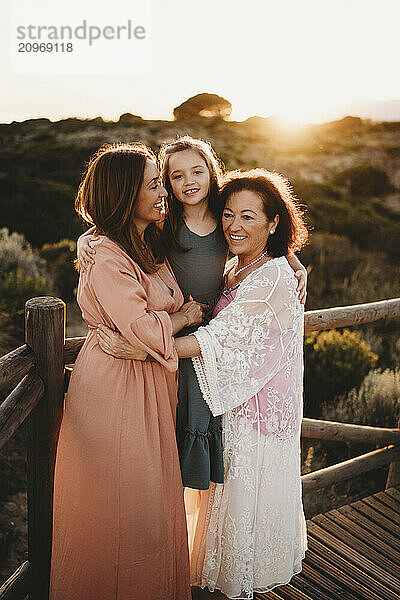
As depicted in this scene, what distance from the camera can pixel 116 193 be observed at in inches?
88.6

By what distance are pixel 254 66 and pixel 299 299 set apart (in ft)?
39.4

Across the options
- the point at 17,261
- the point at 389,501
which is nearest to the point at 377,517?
the point at 389,501

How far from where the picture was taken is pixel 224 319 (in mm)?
2418

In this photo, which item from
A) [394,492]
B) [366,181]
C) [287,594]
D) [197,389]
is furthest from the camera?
[366,181]

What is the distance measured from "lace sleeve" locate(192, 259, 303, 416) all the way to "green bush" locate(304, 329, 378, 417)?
3.86 metres

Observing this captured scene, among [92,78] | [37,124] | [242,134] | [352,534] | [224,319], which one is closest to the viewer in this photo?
[224,319]

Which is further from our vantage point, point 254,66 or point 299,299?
point 254,66

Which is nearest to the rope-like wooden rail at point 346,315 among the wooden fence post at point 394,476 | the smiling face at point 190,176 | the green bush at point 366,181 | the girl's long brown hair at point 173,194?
the girl's long brown hair at point 173,194

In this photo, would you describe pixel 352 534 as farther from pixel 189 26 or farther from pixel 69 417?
pixel 189 26

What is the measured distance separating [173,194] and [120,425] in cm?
102

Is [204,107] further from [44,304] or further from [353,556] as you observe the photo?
[44,304]

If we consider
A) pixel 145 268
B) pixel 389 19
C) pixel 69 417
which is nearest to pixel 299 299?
pixel 145 268

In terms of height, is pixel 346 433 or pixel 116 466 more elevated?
pixel 116 466

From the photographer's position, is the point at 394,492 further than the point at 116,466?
Yes
